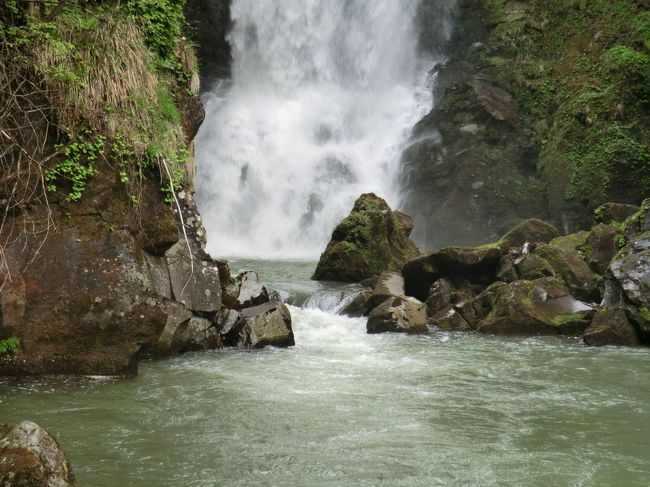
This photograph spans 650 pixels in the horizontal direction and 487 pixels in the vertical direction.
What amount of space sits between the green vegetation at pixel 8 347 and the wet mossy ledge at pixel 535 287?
6.14 meters

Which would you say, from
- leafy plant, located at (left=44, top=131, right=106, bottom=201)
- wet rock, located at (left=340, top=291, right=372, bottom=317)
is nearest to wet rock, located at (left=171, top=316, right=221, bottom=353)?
leafy plant, located at (left=44, top=131, right=106, bottom=201)

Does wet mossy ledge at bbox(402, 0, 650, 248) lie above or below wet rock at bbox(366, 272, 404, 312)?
above

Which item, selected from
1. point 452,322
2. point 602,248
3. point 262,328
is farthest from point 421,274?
point 262,328

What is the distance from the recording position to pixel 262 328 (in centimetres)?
935

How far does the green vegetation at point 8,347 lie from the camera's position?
634cm

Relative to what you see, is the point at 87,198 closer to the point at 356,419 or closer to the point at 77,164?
the point at 77,164

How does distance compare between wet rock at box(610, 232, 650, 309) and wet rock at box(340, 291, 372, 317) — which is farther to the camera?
wet rock at box(340, 291, 372, 317)

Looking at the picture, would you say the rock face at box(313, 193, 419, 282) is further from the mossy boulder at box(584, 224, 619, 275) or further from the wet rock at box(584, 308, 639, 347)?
the wet rock at box(584, 308, 639, 347)

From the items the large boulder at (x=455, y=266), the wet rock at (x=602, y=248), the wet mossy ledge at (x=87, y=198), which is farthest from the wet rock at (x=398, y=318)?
the wet rock at (x=602, y=248)

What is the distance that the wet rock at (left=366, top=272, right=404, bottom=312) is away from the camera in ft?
40.3

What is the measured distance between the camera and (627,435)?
17.8ft

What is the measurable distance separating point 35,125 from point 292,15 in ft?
78.0

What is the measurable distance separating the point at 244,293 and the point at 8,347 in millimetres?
4572

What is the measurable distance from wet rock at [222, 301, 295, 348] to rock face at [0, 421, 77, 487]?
547cm
